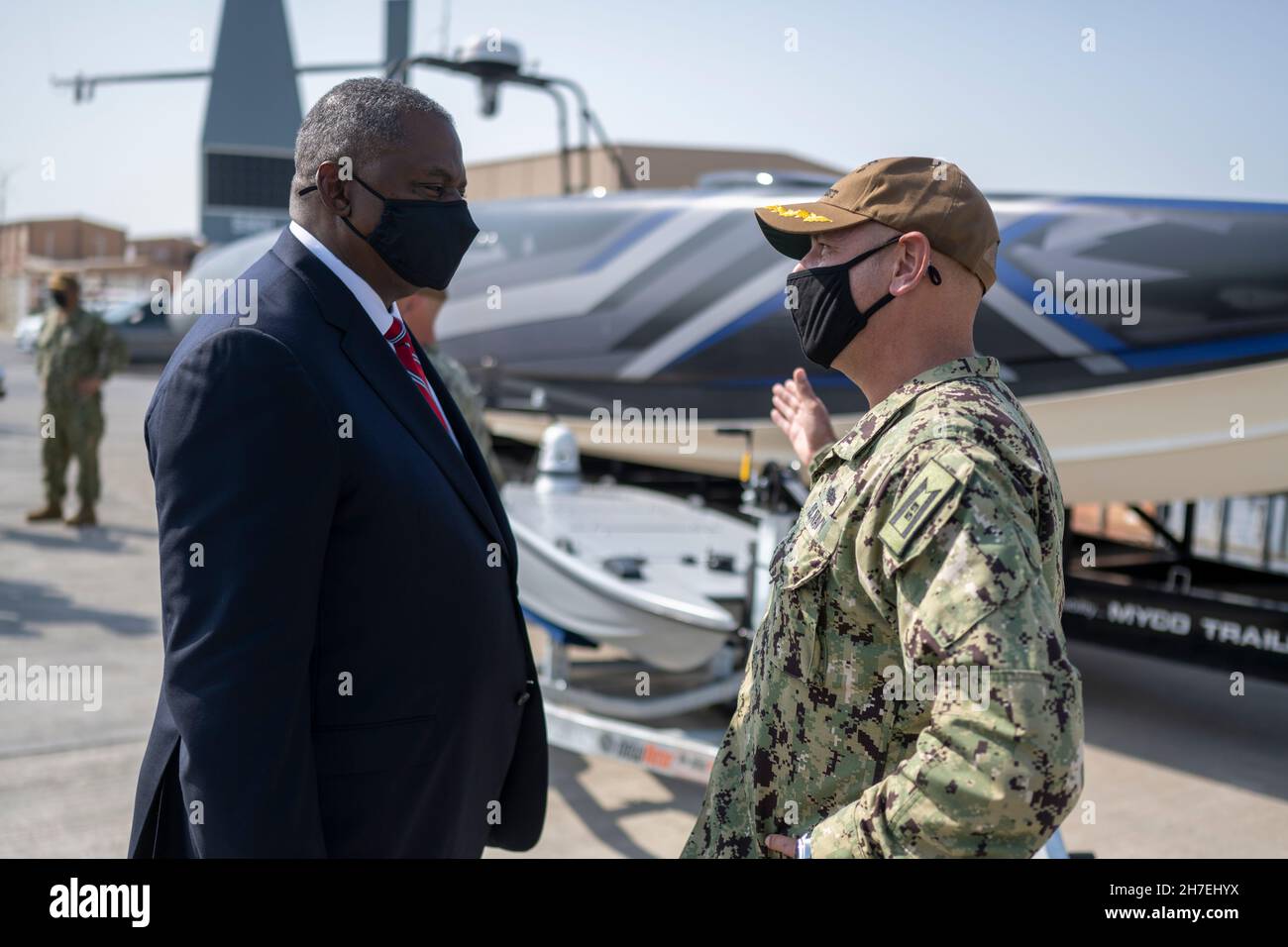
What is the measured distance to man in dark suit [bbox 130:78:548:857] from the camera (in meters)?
1.25

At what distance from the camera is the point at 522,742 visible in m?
1.70

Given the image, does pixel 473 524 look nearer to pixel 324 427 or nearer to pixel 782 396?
pixel 324 427

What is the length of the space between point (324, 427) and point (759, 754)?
0.70 meters

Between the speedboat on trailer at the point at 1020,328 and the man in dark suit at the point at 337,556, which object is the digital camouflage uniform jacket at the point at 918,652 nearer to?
the man in dark suit at the point at 337,556

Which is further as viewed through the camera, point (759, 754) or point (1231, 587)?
point (1231, 587)

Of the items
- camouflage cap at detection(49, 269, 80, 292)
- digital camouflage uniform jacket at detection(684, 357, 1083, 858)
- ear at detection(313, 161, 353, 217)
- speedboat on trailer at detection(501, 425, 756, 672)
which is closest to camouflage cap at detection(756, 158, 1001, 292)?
digital camouflage uniform jacket at detection(684, 357, 1083, 858)

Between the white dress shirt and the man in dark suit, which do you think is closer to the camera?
the man in dark suit

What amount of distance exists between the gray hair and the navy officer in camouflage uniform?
550 mm

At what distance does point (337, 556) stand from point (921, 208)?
0.85 metres

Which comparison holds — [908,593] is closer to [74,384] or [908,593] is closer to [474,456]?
[474,456]

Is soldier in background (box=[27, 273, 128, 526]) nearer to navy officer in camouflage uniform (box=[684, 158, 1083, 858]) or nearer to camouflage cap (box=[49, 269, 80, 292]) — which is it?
camouflage cap (box=[49, 269, 80, 292])

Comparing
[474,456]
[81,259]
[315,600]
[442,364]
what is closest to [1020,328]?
[442,364]
